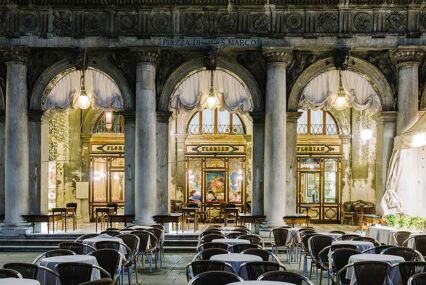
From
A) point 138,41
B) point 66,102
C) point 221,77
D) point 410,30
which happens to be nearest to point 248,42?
point 221,77

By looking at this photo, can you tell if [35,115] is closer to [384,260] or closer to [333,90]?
[333,90]

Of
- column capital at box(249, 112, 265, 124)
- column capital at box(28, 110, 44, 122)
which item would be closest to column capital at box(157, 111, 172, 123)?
column capital at box(249, 112, 265, 124)

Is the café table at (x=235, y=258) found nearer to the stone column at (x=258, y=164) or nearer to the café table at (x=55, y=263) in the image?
the café table at (x=55, y=263)

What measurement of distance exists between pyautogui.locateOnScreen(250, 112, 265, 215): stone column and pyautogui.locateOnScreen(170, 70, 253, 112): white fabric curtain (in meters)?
0.95

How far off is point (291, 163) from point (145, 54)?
522cm

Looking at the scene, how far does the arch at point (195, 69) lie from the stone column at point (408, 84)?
3.94 meters

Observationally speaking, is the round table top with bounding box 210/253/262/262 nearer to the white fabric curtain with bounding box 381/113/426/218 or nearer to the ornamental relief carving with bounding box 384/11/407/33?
the white fabric curtain with bounding box 381/113/426/218

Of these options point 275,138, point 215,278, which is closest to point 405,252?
point 215,278

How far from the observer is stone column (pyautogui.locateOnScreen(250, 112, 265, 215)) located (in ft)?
60.4

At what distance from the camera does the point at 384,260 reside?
9.32 m

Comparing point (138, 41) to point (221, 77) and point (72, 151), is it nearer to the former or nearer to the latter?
point (221, 77)

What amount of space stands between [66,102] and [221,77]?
15.6ft

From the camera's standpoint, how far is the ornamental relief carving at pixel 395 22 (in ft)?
58.0

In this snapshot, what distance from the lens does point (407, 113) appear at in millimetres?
17891
